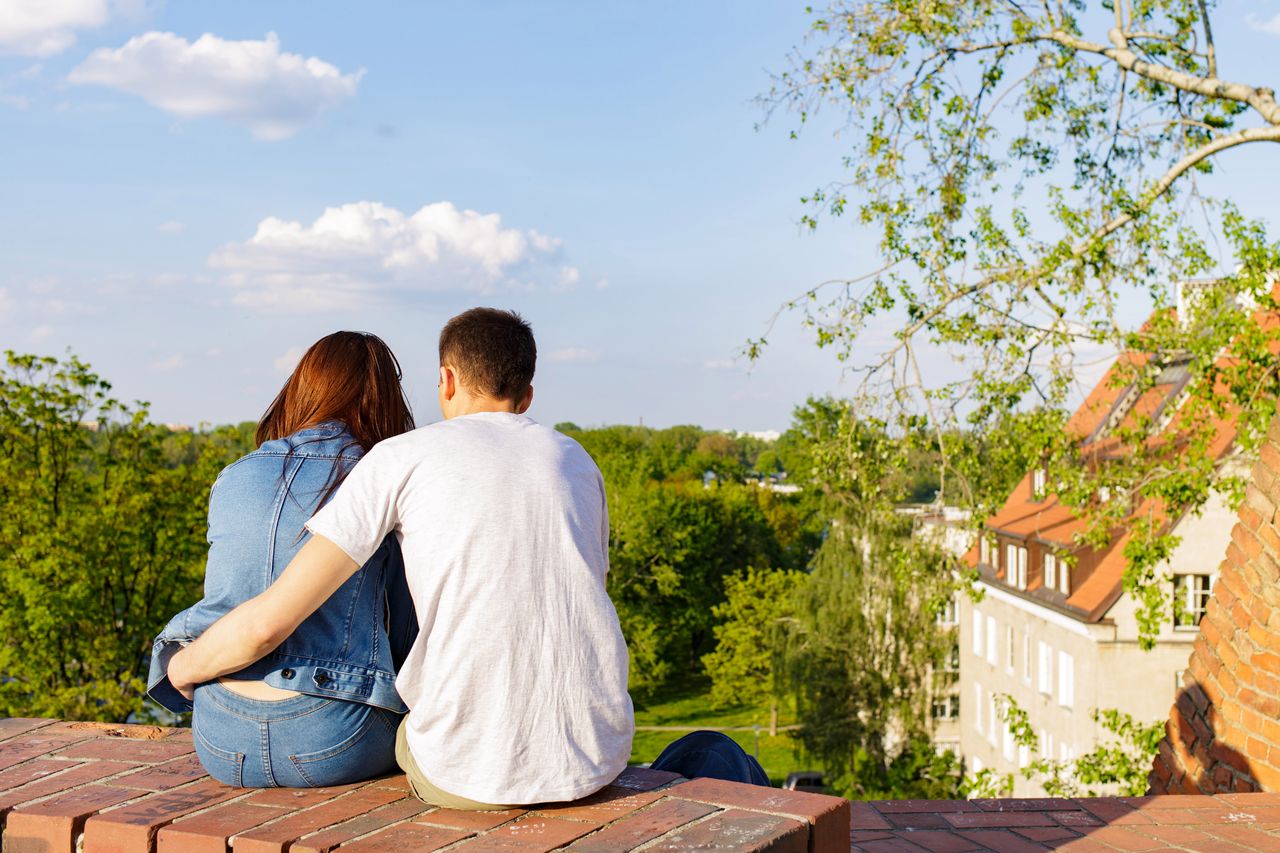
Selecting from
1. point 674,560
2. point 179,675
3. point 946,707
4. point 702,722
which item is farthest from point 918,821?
point 674,560

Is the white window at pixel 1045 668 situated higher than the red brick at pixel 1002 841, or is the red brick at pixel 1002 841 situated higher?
the red brick at pixel 1002 841

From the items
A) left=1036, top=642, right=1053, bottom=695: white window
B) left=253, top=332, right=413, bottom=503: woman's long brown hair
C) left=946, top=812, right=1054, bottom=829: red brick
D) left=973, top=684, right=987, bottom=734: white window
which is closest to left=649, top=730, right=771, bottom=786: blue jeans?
left=253, top=332, right=413, bottom=503: woman's long brown hair

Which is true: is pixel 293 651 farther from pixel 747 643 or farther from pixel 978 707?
pixel 747 643

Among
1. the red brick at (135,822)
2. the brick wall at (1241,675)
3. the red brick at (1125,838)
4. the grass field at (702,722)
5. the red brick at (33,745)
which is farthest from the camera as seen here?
the grass field at (702,722)

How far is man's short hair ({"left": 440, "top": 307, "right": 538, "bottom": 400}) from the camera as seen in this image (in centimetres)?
286

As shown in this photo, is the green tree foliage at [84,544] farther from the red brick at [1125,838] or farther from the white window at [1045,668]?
the white window at [1045,668]


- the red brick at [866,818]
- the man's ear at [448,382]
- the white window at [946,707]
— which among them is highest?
the man's ear at [448,382]

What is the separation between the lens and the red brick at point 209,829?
249cm

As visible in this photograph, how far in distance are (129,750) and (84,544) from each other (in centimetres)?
1770

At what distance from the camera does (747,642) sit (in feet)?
161

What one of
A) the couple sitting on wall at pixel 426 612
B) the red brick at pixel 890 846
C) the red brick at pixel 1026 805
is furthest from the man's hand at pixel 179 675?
the red brick at pixel 1026 805

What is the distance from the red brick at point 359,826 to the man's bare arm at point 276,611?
1.43ft

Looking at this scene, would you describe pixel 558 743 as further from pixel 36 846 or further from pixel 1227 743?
pixel 1227 743

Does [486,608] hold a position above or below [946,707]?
above
